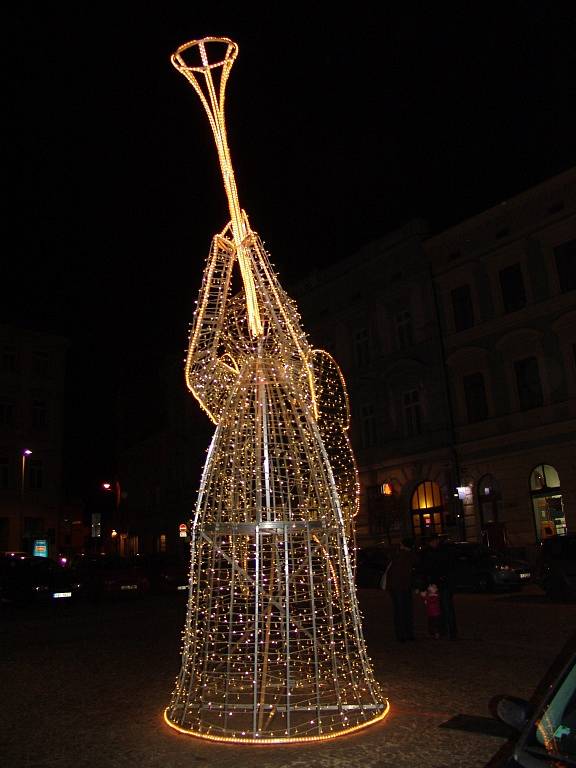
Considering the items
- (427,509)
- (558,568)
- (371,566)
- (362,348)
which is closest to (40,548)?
(362,348)

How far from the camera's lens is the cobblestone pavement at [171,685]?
5.30 metres

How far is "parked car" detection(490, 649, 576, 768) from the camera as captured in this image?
8.81ft

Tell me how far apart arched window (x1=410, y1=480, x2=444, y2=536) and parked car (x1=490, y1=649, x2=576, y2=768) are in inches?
997

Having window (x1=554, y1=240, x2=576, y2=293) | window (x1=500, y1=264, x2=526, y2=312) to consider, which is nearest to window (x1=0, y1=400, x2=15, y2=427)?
window (x1=500, y1=264, x2=526, y2=312)

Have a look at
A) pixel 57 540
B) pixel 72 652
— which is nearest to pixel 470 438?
pixel 72 652

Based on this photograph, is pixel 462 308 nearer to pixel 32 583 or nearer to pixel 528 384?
pixel 528 384

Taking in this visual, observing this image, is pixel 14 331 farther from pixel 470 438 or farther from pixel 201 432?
pixel 470 438

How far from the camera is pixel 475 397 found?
27.4m

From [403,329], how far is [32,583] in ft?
58.3

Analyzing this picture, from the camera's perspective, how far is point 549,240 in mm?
24969

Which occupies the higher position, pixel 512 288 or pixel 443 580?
pixel 512 288

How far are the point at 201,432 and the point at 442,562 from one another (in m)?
32.1

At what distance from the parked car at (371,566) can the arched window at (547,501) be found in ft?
18.9

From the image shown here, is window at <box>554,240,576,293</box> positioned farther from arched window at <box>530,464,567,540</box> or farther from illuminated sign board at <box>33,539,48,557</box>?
illuminated sign board at <box>33,539,48,557</box>
